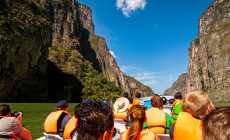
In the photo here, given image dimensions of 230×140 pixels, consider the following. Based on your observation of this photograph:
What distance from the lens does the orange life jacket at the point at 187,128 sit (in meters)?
2.31

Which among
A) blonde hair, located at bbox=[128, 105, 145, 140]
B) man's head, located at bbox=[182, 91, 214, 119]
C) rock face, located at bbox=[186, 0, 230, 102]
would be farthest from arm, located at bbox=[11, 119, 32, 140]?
rock face, located at bbox=[186, 0, 230, 102]

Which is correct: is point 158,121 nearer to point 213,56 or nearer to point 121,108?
point 121,108

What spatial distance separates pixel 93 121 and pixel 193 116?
5.70 feet

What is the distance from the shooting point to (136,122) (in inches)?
107

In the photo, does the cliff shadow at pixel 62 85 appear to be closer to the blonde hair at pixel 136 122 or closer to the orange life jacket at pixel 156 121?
the orange life jacket at pixel 156 121

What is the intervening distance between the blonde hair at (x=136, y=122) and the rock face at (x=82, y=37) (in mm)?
79999

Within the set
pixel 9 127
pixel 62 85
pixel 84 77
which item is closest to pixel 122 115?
pixel 9 127

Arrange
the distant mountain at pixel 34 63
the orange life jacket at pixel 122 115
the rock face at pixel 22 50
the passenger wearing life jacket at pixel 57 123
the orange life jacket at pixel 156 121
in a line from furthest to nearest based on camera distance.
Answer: the distant mountain at pixel 34 63 < the rock face at pixel 22 50 < the orange life jacket at pixel 122 115 < the passenger wearing life jacket at pixel 57 123 < the orange life jacket at pixel 156 121

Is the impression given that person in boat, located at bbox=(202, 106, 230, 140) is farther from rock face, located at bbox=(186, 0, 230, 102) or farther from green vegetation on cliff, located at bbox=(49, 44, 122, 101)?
rock face, located at bbox=(186, 0, 230, 102)

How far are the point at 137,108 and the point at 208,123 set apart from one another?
194cm

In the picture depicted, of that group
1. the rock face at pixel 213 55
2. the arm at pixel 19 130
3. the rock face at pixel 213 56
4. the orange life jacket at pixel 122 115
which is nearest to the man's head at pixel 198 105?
the arm at pixel 19 130

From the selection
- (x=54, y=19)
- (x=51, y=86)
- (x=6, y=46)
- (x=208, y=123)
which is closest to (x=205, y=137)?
(x=208, y=123)

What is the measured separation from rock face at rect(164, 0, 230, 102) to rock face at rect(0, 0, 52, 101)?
10688cm

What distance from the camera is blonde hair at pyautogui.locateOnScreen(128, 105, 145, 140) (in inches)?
104
